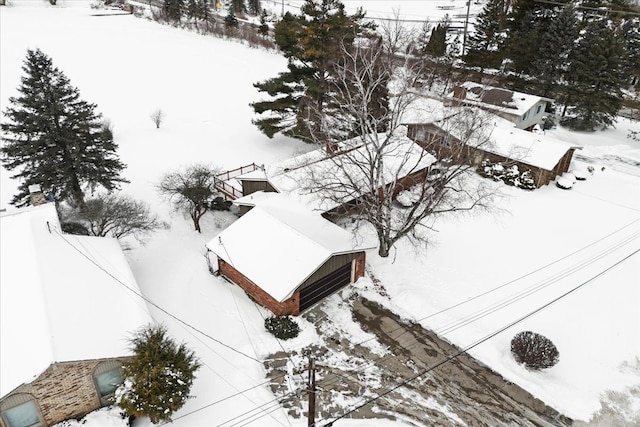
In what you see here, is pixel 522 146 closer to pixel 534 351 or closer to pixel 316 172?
pixel 316 172

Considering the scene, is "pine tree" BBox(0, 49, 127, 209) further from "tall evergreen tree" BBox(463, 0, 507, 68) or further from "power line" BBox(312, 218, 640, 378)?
"tall evergreen tree" BBox(463, 0, 507, 68)

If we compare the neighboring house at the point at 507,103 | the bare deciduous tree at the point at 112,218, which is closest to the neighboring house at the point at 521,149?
the neighboring house at the point at 507,103

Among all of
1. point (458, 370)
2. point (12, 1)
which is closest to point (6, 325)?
point (458, 370)

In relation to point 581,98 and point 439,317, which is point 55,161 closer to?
point 439,317

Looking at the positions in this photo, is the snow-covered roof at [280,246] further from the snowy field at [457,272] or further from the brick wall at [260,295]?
the snowy field at [457,272]

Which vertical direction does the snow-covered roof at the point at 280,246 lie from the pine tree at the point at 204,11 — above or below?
below

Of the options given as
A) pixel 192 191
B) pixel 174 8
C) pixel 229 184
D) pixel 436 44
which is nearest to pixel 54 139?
pixel 192 191
